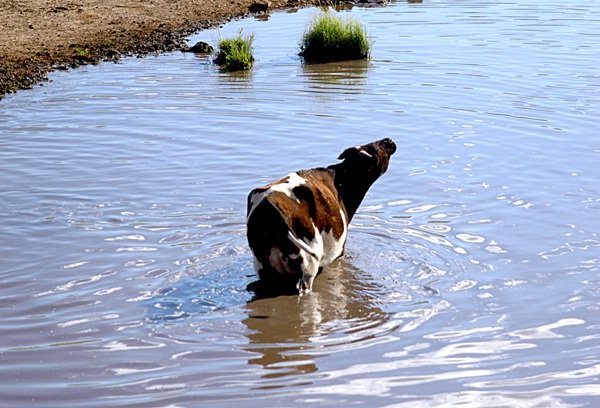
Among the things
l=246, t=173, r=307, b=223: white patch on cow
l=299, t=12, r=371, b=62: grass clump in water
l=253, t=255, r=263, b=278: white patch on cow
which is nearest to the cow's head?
l=246, t=173, r=307, b=223: white patch on cow

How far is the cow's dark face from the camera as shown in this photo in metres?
8.70

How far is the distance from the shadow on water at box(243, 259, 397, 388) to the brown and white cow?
19 centimetres

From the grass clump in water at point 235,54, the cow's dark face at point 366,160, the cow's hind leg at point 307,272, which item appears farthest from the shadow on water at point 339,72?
the cow's hind leg at point 307,272

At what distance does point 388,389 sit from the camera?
6.21m

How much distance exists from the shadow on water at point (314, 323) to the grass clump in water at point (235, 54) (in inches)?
385

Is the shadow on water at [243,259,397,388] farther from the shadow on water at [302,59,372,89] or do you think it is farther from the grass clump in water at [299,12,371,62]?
the grass clump in water at [299,12,371,62]

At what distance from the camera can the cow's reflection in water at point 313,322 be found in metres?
6.80

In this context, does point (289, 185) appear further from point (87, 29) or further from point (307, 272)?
point (87, 29)

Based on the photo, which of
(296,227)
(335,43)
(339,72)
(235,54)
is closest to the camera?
(296,227)

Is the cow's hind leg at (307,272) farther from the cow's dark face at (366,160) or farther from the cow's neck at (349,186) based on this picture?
the cow's dark face at (366,160)

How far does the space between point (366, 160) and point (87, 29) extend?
1264 centimetres

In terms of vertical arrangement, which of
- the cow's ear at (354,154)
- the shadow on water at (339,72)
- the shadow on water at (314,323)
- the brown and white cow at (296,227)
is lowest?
the shadow on water at (314,323)

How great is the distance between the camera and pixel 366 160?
8742 millimetres

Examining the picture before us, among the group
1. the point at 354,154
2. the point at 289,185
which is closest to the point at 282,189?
the point at 289,185
